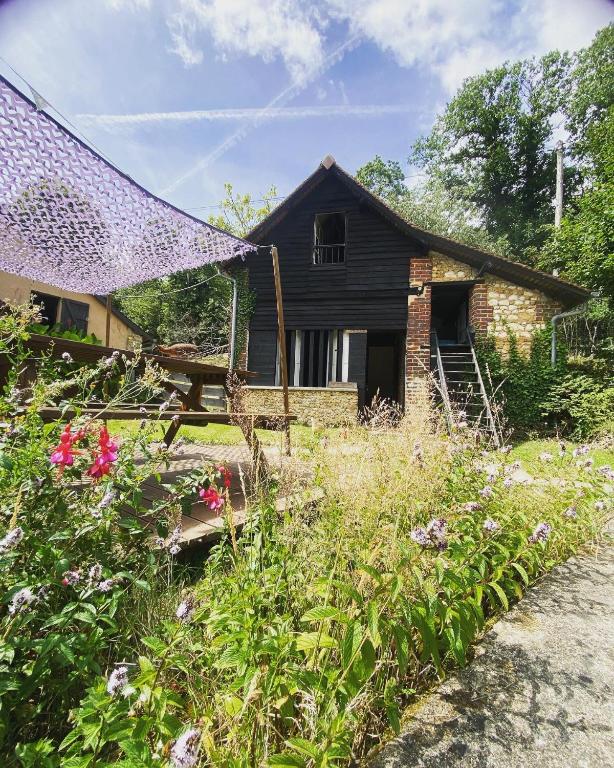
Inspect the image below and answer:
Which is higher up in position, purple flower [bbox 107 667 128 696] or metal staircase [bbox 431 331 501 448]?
metal staircase [bbox 431 331 501 448]

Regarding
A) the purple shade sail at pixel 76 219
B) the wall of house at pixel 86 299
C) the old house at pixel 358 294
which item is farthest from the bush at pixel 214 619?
the wall of house at pixel 86 299

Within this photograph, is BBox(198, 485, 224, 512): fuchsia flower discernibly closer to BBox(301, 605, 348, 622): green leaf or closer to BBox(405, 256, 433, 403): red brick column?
BBox(301, 605, 348, 622): green leaf

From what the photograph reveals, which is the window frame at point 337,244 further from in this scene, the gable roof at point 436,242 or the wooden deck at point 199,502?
the wooden deck at point 199,502

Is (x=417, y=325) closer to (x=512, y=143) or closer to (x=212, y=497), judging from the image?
(x=212, y=497)

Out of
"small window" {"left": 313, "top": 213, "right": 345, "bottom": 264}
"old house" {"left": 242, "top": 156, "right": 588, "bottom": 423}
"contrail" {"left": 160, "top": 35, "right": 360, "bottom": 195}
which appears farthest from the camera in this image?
"small window" {"left": 313, "top": 213, "right": 345, "bottom": 264}

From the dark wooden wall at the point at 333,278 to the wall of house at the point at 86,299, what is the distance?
3695mm

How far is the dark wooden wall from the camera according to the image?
29.3 feet

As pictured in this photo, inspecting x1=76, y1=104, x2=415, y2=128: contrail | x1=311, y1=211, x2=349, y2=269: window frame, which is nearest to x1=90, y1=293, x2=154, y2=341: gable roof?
x1=311, y1=211, x2=349, y2=269: window frame

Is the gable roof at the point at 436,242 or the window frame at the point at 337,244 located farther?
the window frame at the point at 337,244

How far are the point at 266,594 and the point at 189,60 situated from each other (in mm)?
4970

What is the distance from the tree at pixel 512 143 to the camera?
19.6 meters

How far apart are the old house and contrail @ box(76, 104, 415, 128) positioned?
128cm

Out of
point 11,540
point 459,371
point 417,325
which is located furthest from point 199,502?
point 417,325

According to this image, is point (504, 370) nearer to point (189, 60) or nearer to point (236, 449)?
point (236, 449)
